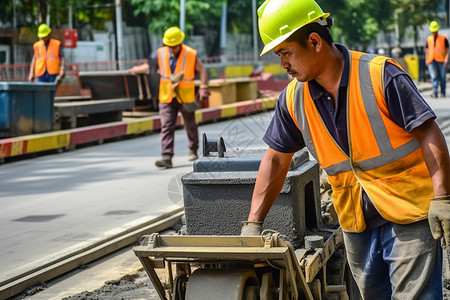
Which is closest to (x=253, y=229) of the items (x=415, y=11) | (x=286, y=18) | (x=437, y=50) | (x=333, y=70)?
(x=333, y=70)

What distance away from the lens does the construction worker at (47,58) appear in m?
14.9

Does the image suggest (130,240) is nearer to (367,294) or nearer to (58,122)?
(367,294)

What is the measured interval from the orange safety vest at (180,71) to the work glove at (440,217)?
832 centimetres

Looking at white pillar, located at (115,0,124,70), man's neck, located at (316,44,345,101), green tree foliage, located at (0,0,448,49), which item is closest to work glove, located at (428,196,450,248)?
man's neck, located at (316,44,345,101)

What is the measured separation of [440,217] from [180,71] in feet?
27.7

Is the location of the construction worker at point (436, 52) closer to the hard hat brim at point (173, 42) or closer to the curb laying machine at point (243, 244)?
the hard hat brim at point (173, 42)

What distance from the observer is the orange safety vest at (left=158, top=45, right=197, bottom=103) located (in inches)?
438

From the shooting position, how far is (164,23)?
34.5 meters

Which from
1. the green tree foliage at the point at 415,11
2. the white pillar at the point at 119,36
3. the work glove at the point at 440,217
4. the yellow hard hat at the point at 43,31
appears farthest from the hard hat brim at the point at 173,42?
the green tree foliage at the point at 415,11

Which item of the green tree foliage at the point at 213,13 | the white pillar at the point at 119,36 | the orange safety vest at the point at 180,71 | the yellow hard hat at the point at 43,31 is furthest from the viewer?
the green tree foliage at the point at 213,13

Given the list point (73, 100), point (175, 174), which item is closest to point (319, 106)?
point (175, 174)

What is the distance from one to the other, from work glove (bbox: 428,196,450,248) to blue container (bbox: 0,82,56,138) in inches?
424

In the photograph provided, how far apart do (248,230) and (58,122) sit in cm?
1108

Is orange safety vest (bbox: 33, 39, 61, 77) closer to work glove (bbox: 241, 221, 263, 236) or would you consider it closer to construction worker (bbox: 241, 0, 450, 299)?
work glove (bbox: 241, 221, 263, 236)
